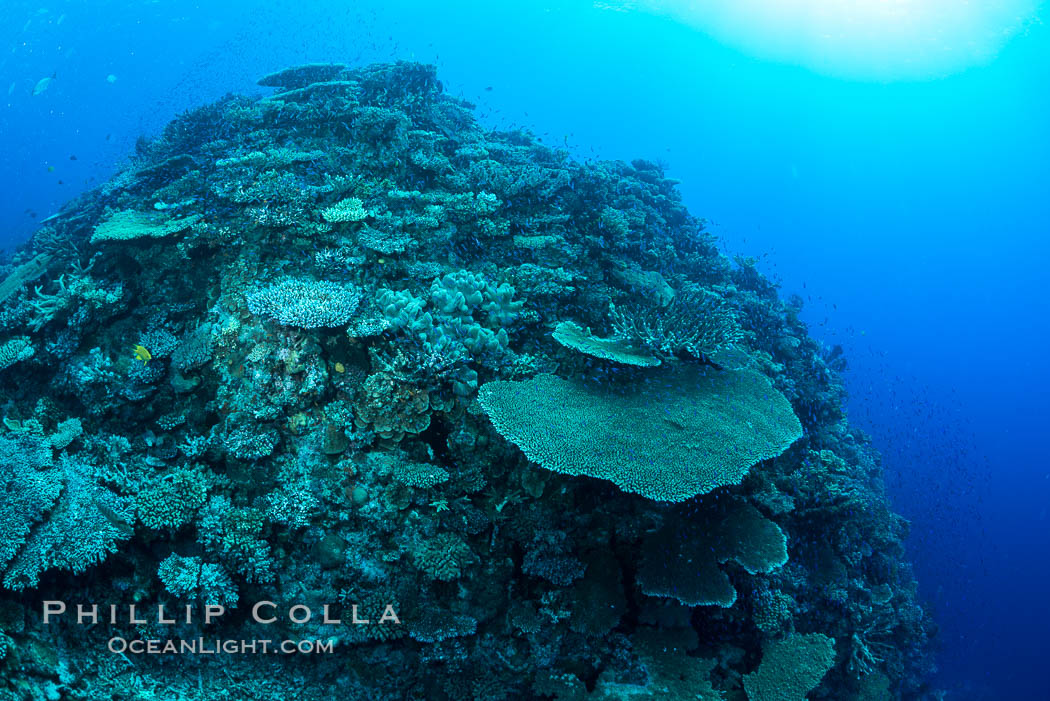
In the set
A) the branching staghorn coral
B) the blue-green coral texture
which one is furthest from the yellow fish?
the branching staghorn coral

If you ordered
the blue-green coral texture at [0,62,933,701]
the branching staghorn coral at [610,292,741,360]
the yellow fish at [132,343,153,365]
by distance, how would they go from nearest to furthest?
the blue-green coral texture at [0,62,933,701], the branching staghorn coral at [610,292,741,360], the yellow fish at [132,343,153,365]

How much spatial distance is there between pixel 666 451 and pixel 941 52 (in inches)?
3638

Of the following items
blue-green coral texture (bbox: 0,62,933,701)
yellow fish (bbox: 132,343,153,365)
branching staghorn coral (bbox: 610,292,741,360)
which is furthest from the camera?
yellow fish (bbox: 132,343,153,365)

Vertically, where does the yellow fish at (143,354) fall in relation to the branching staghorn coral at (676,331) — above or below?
below

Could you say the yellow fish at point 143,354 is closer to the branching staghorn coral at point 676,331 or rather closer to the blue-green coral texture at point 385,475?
the blue-green coral texture at point 385,475

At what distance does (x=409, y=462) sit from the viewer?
220 inches

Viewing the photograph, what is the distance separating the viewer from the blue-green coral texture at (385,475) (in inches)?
188

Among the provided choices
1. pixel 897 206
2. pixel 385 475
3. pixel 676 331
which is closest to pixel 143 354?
pixel 385 475

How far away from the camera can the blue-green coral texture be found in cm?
478

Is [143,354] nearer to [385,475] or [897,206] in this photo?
[385,475]

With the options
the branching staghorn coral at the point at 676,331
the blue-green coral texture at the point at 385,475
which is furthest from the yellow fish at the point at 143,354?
the branching staghorn coral at the point at 676,331

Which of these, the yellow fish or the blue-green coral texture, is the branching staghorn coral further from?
the yellow fish

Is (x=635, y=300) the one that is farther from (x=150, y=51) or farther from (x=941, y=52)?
(x=150, y=51)

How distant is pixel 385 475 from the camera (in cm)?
551
